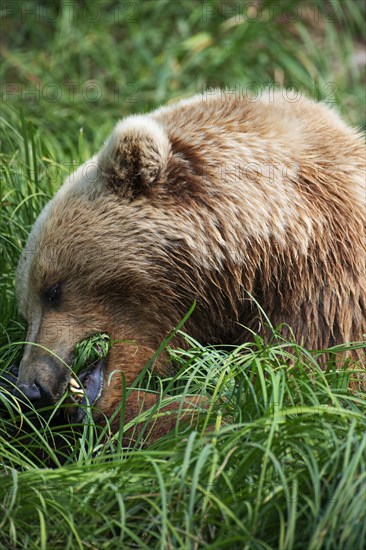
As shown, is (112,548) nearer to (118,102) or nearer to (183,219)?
(183,219)

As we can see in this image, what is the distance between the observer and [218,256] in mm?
5160

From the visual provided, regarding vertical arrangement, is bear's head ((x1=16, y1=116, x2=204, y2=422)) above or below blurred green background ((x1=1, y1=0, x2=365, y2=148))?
below

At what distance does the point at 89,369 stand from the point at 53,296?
0.48 meters

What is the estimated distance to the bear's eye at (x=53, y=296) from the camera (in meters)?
5.36

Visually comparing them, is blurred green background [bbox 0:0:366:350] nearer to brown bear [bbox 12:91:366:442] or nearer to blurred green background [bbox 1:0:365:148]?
blurred green background [bbox 1:0:365:148]

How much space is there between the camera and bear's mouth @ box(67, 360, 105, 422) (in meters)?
5.10

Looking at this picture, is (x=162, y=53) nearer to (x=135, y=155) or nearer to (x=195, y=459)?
(x=135, y=155)

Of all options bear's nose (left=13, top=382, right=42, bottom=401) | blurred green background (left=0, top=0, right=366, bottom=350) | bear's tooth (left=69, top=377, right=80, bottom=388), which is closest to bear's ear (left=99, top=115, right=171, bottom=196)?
bear's tooth (left=69, top=377, right=80, bottom=388)

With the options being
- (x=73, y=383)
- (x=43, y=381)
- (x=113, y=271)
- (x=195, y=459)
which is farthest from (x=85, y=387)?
(x=195, y=459)

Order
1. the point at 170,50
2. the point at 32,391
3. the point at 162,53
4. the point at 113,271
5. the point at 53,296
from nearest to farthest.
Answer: the point at 32,391 < the point at 113,271 < the point at 53,296 < the point at 170,50 < the point at 162,53

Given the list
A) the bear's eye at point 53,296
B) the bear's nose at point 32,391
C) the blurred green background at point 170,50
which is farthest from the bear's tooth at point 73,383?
the blurred green background at point 170,50

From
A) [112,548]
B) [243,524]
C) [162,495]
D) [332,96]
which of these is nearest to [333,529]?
[243,524]

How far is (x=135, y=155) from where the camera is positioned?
17.0 feet

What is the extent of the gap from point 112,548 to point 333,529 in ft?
2.96
